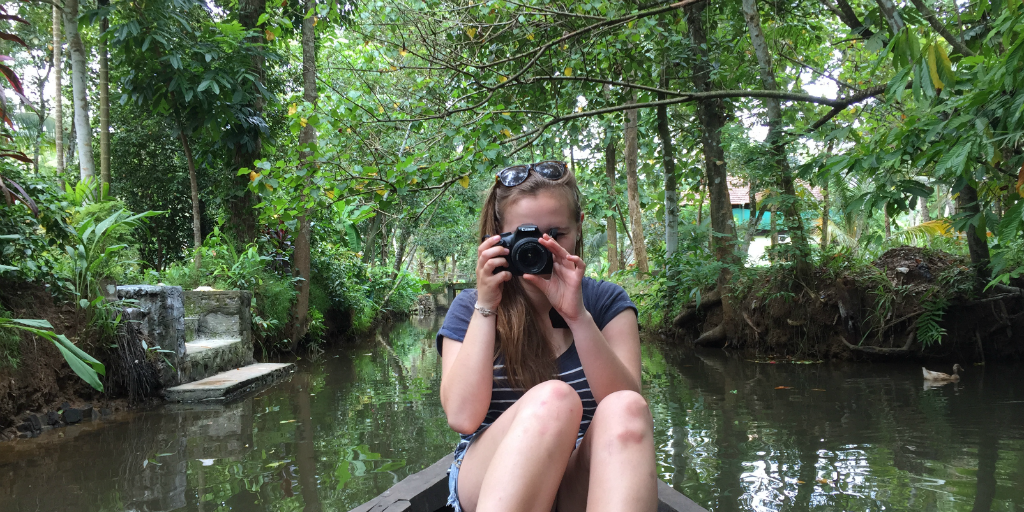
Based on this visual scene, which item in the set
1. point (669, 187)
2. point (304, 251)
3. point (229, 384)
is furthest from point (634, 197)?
point (229, 384)

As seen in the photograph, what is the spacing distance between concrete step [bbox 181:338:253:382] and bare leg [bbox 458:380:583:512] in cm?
475

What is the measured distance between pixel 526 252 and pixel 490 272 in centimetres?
11

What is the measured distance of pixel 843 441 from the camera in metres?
3.65

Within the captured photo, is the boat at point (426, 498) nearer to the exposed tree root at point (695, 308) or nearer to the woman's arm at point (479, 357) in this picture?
the woman's arm at point (479, 357)

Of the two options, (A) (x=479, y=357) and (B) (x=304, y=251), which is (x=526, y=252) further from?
(B) (x=304, y=251)

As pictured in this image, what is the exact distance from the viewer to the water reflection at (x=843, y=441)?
2.79 m

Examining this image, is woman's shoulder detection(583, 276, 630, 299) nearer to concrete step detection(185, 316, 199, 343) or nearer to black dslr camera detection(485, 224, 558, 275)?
black dslr camera detection(485, 224, 558, 275)

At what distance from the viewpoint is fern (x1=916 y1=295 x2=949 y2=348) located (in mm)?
6363

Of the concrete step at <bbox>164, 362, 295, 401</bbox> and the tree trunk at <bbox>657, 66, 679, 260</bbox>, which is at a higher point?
the tree trunk at <bbox>657, 66, 679, 260</bbox>

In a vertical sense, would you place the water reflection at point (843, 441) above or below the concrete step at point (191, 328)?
below

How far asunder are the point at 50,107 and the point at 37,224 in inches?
663

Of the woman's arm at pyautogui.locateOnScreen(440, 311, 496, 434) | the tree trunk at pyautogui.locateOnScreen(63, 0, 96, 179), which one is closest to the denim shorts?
the woman's arm at pyautogui.locateOnScreen(440, 311, 496, 434)

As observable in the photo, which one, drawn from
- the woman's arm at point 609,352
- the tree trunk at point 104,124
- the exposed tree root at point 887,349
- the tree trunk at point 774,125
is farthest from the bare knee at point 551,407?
the tree trunk at point 104,124

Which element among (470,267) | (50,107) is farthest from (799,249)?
(470,267)
